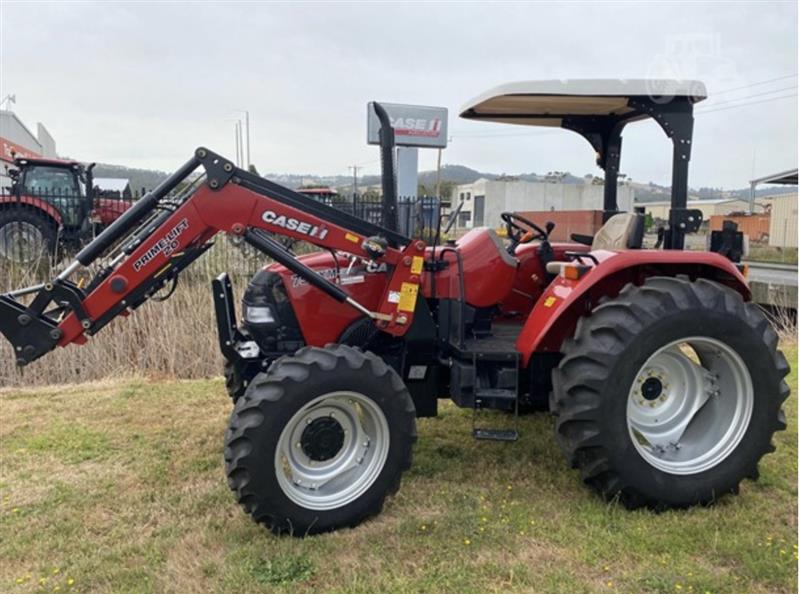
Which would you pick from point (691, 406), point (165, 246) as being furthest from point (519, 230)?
point (165, 246)

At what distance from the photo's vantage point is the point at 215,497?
137 inches

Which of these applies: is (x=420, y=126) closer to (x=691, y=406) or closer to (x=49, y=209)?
(x=49, y=209)

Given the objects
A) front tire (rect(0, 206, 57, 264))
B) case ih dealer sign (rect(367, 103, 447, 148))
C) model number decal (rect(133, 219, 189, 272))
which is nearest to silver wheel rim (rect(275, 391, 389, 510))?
model number decal (rect(133, 219, 189, 272))

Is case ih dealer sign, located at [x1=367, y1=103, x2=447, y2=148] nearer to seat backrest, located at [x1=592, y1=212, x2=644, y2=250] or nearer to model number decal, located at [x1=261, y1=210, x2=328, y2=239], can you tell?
seat backrest, located at [x1=592, y1=212, x2=644, y2=250]

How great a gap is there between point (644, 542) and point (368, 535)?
1.27 meters

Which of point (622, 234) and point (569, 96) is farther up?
point (569, 96)

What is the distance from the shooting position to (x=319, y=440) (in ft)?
10.5

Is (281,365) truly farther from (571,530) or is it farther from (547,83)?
(547,83)

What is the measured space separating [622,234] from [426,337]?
52.5 inches

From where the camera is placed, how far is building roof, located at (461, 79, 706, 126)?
134 inches

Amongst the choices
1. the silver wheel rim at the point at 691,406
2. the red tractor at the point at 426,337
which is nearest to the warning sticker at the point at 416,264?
the red tractor at the point at 426,337

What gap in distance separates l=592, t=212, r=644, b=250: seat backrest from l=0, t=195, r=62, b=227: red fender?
959cm

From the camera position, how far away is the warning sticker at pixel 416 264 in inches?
140

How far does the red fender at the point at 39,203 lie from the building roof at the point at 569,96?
8.90 meters
